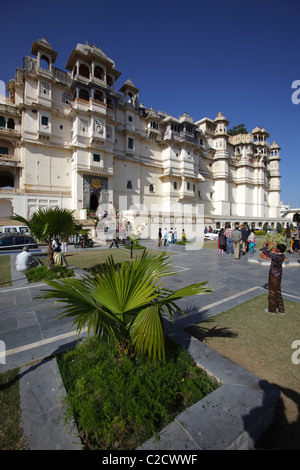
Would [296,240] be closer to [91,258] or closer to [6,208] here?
[91,258]

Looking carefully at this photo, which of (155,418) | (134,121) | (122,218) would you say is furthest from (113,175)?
(155,418)

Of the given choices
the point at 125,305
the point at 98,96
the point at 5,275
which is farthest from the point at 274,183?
the point at 125,305

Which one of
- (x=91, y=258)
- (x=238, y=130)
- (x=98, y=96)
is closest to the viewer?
(x=91, y=258)

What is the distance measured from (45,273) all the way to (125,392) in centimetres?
581

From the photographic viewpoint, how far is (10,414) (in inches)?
77.4

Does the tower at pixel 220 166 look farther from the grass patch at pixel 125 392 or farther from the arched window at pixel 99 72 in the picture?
the grass patch at pixel 125 392

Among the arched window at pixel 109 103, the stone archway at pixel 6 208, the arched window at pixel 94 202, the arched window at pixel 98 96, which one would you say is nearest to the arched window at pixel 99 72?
the arched window at pixel 98 96

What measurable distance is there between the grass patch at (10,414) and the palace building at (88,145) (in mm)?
22601

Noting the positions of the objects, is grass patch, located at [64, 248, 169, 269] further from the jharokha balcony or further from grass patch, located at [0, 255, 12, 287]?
the jharokha balcony

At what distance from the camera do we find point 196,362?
2588 mm

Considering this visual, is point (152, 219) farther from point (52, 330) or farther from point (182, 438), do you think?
point (182, 438)

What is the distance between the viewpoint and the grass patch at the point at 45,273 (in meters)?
6.64

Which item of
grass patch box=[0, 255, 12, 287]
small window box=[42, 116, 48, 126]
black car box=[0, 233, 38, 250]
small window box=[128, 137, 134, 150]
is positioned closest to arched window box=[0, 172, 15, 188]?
small window box=[42, 116, 48, 126]

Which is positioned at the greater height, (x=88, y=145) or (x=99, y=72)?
(x=99, y=72)
